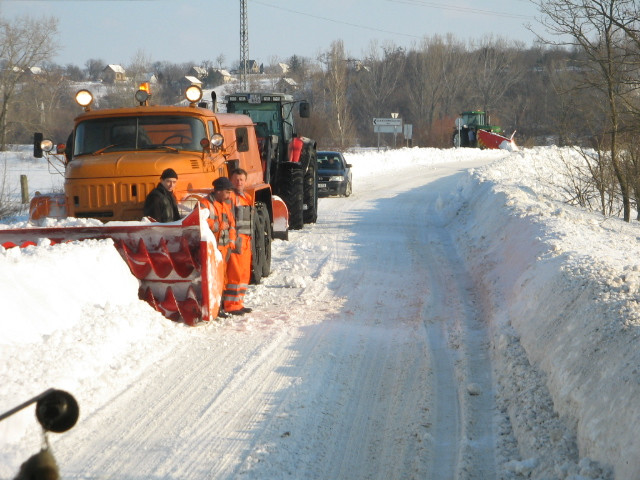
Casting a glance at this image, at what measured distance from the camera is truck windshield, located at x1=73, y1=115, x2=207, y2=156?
357 inches

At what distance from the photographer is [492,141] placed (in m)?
50.5

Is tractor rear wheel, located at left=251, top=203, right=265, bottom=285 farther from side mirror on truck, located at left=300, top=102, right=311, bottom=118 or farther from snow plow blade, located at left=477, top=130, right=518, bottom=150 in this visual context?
snow plow blade, located at left=477, top=130, right=518, bottom=150

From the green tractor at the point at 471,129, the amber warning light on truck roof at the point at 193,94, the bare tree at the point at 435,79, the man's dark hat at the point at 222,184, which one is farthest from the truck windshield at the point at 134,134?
the bare tree at the point at 435,79

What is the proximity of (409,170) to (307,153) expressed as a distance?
21052 millimetres

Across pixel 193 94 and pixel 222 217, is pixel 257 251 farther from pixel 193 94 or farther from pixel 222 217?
pixel 193 94

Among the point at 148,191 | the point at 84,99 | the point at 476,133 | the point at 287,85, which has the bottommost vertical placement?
the point at 148,191

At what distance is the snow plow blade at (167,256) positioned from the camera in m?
A: 7.58

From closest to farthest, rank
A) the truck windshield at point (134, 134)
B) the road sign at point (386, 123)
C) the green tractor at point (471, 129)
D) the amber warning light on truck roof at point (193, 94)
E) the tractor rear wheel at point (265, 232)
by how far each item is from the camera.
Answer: the truck windshield at point (134, 134) < the amber warning light on truck roof at point (193, 94) < the tractor rear wheel at point (265, 232) < the road sign at point (386, 123) < the green tractor at point (471, 129)

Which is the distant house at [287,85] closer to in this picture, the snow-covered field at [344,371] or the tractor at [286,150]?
the tractor at [286,150]

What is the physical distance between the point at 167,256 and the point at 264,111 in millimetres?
8610

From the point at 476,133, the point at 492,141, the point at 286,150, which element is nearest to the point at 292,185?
the point at 286,150

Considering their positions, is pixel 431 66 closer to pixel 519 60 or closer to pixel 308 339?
pixel 519 60

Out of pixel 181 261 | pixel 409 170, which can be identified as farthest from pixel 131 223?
pixel 409 170

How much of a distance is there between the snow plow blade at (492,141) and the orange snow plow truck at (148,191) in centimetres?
4007
